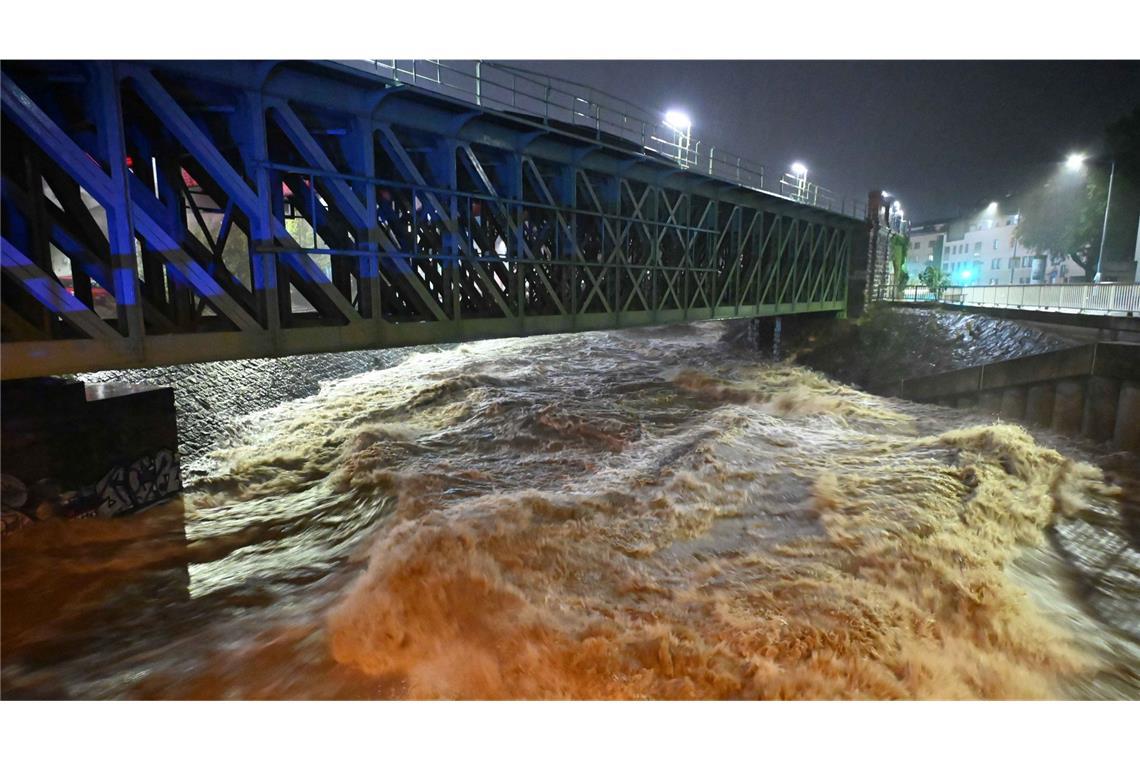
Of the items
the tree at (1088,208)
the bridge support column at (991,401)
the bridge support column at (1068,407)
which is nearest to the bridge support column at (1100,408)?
the bridge support column at (1068,407)

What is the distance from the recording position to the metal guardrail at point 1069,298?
607 inches

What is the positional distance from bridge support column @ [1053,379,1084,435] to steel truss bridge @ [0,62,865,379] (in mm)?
11106

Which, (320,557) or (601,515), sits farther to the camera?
(601,515)

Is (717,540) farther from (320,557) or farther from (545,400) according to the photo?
(545,400)

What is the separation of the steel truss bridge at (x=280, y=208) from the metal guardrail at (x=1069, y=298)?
13.1 metres

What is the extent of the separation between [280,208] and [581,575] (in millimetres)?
6710

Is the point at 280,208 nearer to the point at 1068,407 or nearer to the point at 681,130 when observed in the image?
the point at 681,130

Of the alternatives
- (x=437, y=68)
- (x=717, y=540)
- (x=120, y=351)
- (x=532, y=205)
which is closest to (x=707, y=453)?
(x=717, y=540)

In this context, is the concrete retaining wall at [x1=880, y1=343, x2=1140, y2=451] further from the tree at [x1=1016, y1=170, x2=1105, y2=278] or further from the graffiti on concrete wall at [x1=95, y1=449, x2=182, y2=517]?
the tree at [x1=1016, y1=170, x2=1105, y2=278]

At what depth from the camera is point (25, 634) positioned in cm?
605

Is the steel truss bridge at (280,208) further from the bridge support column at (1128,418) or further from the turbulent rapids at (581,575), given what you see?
the bridge support column at (1128,418)

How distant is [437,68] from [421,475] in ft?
23.5

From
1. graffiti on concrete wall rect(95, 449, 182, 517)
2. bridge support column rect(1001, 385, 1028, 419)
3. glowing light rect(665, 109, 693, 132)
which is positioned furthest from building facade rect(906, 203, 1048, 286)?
graffiti on concrete wall rect(95, 449, 182, 517)

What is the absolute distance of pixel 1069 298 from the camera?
17.7 metres
